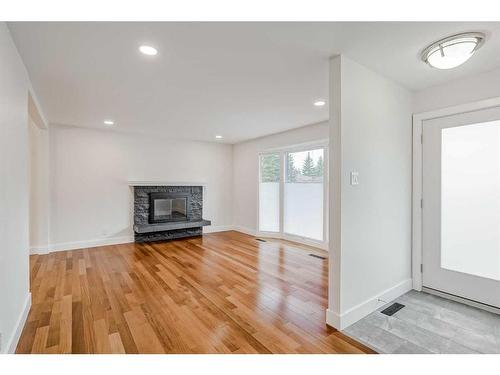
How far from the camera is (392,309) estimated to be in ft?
7.82

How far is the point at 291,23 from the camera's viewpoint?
5.46ft

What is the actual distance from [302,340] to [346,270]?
676 millimetres

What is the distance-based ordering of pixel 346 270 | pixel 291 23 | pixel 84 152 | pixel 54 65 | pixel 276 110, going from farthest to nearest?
pixel 84 152
pixel 276 110
pixel 54 65
pixel 346 270
pixel 291 23

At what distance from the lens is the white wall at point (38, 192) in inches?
168

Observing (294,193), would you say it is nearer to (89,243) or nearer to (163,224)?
(163,224)

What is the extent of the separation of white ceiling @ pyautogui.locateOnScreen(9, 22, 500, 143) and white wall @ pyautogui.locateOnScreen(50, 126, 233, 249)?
117 centimetres

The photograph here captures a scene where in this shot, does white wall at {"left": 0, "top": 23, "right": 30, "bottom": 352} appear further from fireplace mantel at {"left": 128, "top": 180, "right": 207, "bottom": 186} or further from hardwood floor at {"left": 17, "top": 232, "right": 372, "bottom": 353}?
fireplace mantel at {"left": 128, "top": 180, "right": 207, "bottom": 186}

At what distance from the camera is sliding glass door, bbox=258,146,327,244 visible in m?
4.75

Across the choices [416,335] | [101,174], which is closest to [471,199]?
[416,335]

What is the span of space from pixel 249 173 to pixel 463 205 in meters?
4.38
